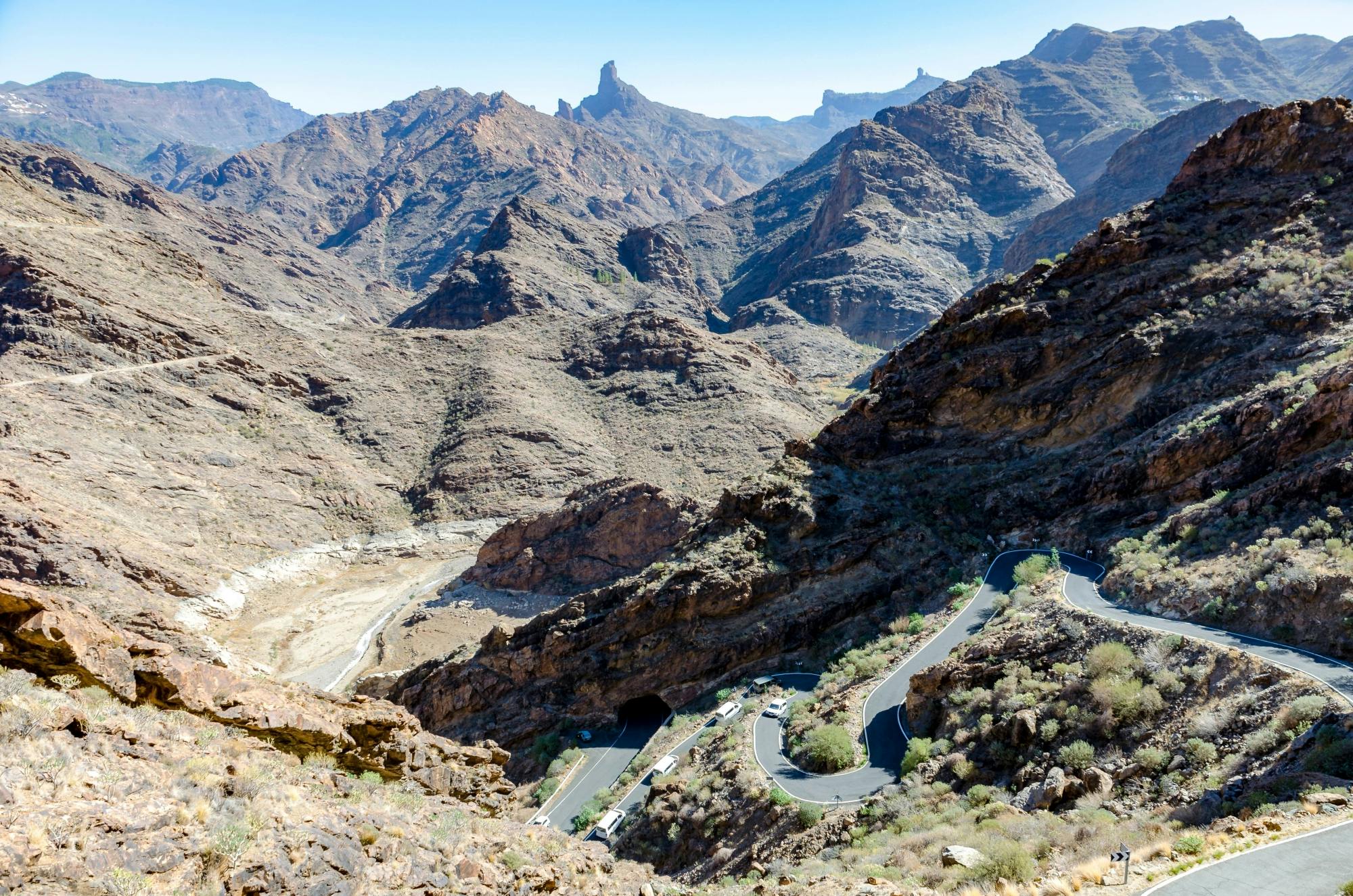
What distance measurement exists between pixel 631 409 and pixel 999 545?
5162cm

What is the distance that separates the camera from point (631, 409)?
7638 cm

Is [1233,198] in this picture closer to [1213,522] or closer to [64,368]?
[1213,522]

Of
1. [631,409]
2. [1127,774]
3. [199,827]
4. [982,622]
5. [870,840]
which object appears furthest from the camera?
[631,409]

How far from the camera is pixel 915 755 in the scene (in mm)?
17500

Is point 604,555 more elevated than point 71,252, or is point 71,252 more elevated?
point 71,252

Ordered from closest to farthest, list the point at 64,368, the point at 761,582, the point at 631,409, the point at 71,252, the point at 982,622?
the point at 982,622 < the point at 761,582 < the point at 64,368 < the point at 71,252 < the point at 631,409

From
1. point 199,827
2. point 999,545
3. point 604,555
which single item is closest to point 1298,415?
point 999,545

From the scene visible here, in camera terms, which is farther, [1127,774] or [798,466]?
[798,466]

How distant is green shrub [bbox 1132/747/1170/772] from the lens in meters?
13.4

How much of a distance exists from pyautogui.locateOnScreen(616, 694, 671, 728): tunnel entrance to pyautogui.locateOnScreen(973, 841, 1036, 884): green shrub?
15969 millimetres

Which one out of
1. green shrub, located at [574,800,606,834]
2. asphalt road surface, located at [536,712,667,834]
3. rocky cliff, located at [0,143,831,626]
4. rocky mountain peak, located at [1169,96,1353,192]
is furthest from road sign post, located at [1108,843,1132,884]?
rocky cliff, located at [0,143,831,626]

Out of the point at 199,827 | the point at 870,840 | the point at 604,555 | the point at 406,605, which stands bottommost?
the point at 406,605

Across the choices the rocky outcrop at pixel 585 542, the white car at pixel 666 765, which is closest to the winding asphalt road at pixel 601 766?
the white car at pixel 666 765

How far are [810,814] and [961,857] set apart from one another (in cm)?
553
